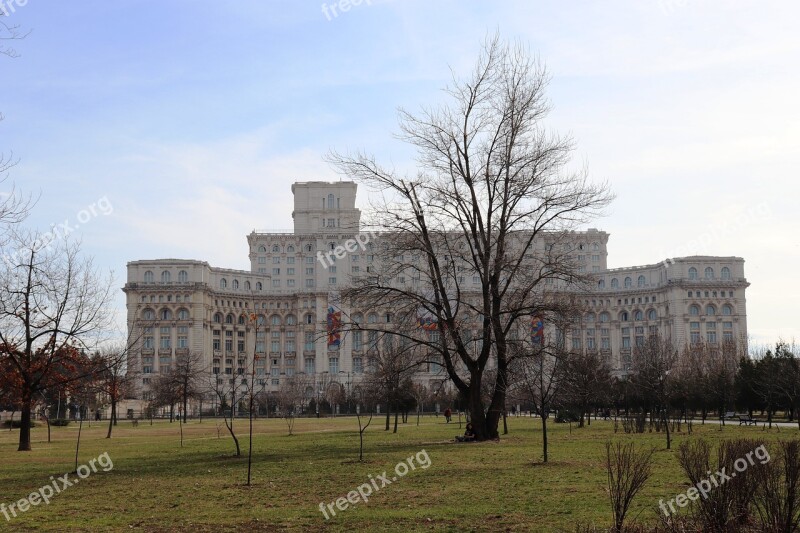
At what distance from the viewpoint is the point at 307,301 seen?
15575 centimetres

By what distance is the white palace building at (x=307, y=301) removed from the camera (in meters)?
146

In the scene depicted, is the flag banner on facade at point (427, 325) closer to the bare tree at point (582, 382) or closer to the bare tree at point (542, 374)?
the bare tree at point (542, 374)

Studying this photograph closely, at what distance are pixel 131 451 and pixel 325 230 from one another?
12134cm

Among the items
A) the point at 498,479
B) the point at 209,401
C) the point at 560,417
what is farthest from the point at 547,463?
the point at 209,401

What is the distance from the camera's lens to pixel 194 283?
478ft

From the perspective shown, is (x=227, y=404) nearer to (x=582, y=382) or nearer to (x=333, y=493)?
(x=582, y=382)

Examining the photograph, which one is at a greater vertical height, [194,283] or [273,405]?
[194,283]

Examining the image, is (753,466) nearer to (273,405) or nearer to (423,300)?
(423,300)
